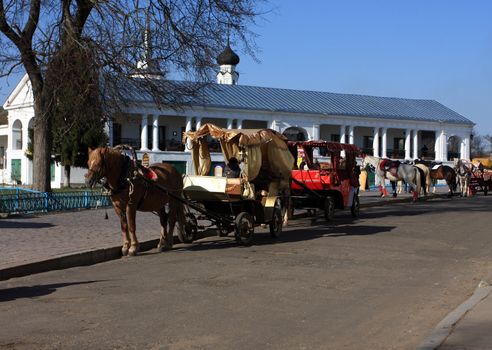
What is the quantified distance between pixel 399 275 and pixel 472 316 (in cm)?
363

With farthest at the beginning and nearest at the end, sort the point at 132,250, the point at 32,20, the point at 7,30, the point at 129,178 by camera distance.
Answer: the point at 32,20 < the point at 7,30 < the point at 132,250 < the point at 129,178

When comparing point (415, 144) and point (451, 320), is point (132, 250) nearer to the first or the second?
point (451, 320)

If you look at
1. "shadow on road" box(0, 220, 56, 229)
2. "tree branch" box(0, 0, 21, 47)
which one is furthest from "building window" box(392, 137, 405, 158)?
"shadow on road" box(0, 220, 56, 229)

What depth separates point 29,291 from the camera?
9.78 m

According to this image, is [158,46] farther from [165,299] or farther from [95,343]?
[95,343]

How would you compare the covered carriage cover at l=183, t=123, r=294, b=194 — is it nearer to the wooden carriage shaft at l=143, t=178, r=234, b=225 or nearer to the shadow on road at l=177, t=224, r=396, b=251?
the wooden carriage shaft at l=143, t=178, r=234, b=225

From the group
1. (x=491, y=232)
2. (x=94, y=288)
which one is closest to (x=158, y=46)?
(x=491, y=232)

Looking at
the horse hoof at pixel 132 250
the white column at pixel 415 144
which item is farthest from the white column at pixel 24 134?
the horse hoof at pixel 132 250

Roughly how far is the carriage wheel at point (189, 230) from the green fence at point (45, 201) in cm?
508

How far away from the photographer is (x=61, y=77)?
2077 cm

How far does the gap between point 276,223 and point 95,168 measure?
510cm

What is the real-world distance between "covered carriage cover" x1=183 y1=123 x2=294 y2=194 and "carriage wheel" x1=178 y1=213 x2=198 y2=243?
4.36 feet

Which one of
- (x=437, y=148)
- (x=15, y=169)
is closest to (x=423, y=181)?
(x=15, y=169)

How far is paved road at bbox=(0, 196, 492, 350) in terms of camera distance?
718 cm
